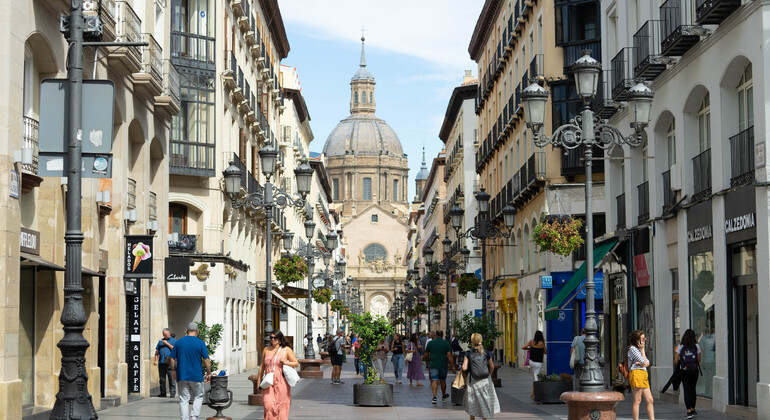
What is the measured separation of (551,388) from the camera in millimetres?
24047

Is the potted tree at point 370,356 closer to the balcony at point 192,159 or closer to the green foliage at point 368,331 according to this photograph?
the green foliage at point 368,331

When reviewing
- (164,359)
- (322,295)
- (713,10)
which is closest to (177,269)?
(164,359)

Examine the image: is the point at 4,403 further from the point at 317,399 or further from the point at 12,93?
the point at 317,399

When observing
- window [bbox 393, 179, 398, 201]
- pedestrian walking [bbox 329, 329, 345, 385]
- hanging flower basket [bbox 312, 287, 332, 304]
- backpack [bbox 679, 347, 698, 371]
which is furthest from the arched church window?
backpack [bbox 679, 347, 698, 371]

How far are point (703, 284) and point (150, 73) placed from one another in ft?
39.9

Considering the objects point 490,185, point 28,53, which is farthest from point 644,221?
point 490,185

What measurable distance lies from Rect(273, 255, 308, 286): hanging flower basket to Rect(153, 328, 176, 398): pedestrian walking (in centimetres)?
2500

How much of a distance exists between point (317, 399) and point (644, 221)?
8545 millimetres

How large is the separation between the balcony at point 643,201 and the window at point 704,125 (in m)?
3.40

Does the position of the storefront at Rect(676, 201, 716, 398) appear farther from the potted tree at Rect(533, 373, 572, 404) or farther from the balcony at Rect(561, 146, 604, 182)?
the balcony at Rect(561, 146, 604, 182)

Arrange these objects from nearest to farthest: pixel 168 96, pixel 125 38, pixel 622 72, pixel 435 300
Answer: pixel 125 38, pixel 622 72, pixel 168 96, pixel 435 300

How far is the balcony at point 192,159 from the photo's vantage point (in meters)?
35.6

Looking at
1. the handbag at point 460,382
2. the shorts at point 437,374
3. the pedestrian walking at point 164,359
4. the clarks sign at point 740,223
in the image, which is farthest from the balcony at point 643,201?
the pedestrian walking at point 164,359

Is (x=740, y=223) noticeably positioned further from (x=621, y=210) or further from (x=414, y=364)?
(x=414, y=364)
